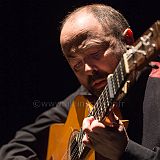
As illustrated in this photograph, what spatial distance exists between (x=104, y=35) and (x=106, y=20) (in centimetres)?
7

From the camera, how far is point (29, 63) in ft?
7.84

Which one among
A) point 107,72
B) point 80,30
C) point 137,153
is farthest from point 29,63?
point 137,153

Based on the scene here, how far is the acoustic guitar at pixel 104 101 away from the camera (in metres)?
1.08

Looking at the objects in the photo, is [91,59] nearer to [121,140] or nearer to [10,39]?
[121,140]

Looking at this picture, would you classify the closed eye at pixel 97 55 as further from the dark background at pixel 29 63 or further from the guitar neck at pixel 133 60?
the dark background at pixel 29 63

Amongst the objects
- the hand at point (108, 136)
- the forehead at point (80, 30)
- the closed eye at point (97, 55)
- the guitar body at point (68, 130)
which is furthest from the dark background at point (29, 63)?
the hand at point (108, 136)

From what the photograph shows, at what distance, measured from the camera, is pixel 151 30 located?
1.08 m

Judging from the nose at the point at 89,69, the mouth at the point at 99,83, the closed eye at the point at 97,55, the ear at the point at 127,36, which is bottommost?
the mouth at the point at 99,83

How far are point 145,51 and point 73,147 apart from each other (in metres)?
0.64

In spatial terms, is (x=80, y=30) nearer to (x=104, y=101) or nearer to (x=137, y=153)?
(x=104, y=101)

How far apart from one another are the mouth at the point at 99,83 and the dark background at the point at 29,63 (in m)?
0.90

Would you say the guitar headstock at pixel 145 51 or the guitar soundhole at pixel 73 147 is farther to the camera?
the guitar soundhole at pixel 73 147

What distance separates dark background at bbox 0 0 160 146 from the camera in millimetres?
2314

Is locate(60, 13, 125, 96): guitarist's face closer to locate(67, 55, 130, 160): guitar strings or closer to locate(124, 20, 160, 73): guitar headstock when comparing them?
locate(67, 55, 130, 160): guitar strings
